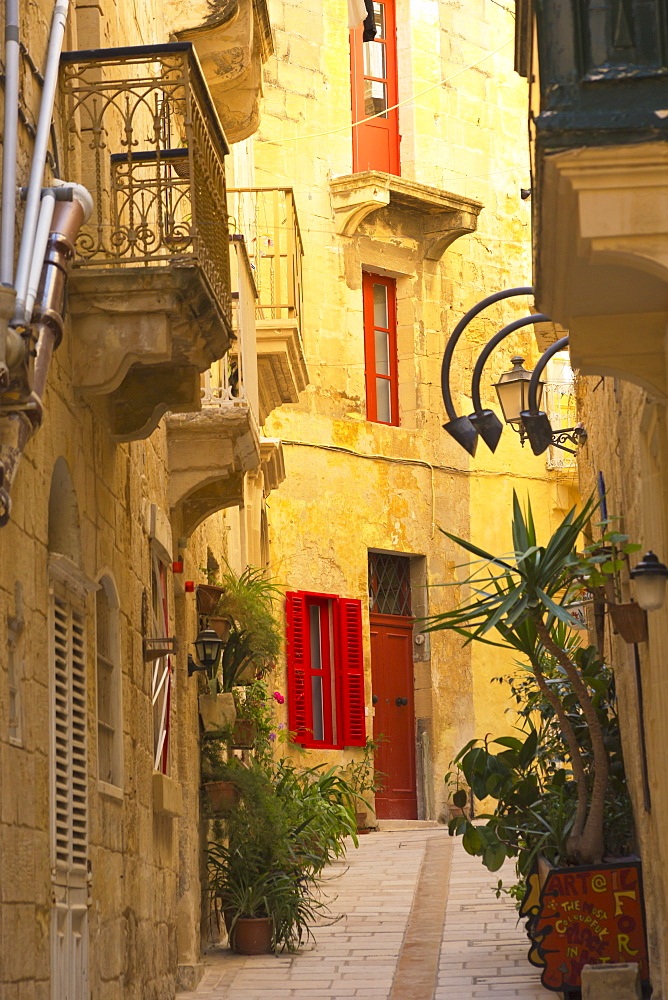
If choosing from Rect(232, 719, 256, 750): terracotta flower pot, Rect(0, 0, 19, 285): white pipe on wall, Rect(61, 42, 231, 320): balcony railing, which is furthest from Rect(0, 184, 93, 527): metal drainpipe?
Rect(232, 719, 256, 750): terracotta flower pot

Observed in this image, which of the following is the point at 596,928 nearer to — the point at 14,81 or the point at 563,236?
the point at 563,236

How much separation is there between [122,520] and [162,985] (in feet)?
9.50

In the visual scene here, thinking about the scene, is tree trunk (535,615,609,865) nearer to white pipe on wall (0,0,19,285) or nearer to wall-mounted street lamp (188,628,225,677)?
wall-mounted street lamp (188,628,225,677)

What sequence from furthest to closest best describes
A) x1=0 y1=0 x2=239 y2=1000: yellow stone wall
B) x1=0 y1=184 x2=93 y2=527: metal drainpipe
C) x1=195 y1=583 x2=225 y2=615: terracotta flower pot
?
x1=195 y1=583 x2=225 y2=615: terracotta flower pot
x1=0 y1=0 x2=239 y2=1000: yellow stone wall
x1=0 y1=184 x2=93 y2=527: metal drainpipe

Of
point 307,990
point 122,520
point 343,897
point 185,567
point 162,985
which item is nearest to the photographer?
point 122,520

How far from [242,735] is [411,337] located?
32.1 ft

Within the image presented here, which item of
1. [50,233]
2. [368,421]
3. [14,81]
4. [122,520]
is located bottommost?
[122,520]

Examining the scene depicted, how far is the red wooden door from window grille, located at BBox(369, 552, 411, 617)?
14 cm

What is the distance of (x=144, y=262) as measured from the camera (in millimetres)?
7852

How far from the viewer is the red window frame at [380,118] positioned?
21047 mm

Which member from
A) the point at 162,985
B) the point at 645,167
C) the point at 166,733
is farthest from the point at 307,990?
the point at 645,167

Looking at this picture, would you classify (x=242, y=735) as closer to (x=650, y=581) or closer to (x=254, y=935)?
(x=254, y=935)

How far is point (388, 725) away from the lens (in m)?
20.2

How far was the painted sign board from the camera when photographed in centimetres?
905
